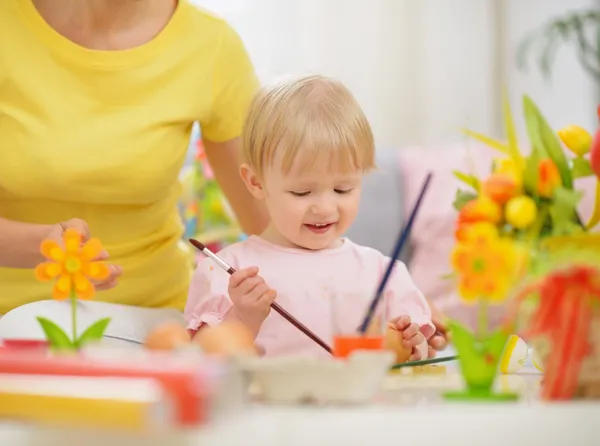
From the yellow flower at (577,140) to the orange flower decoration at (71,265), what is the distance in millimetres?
449

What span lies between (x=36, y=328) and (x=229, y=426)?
1.84 feet

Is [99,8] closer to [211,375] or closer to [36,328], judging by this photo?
[36,328]

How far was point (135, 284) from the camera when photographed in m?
1.38

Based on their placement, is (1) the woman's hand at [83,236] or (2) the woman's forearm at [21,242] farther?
(2) the woman's forearm at [21,242]

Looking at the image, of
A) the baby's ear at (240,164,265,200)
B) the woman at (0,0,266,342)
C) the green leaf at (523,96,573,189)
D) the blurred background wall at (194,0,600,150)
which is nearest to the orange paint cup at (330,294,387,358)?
the green leaf at (523,96,573,189)

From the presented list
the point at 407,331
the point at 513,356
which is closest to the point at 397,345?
the point at 407,331

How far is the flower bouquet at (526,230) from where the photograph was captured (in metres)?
0.71

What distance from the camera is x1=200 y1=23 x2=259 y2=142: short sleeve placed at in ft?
4.70

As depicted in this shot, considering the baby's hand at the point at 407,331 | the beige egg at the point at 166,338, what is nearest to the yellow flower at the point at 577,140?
the baby's hand at the point at 407,331

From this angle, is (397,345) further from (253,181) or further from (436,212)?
(436,212)

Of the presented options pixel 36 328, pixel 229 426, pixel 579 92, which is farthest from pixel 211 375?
pixel 579 92

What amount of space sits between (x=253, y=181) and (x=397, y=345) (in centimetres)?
38

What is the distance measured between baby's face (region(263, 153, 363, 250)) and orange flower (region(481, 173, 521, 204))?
0.44 metres

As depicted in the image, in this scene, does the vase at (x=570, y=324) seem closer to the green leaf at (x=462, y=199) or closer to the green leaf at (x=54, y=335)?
the green leaf at (x=462, y=199)
